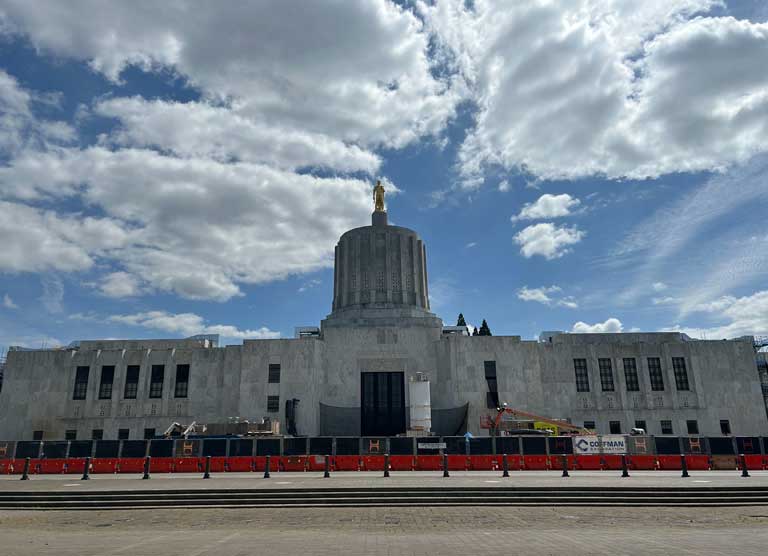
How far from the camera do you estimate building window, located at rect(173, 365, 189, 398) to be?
54.2m

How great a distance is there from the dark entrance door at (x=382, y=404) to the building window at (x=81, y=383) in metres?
28.0

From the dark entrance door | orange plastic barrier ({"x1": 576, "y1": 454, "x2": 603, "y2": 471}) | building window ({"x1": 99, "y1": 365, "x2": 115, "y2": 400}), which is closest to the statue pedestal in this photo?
the dark entrance door

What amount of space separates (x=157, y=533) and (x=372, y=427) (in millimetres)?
39114

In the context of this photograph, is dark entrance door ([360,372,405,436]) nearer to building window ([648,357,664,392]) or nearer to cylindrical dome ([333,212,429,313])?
cylindrical dome ([333,212,429,313])

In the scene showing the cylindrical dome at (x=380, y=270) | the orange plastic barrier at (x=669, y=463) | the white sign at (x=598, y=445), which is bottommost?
the orange plastic barrier at (x=669, y=463)

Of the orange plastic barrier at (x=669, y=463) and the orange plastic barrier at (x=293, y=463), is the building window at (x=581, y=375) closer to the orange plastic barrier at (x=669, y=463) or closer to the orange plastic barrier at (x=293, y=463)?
the orange plastic barrier at (x=669, y=463)

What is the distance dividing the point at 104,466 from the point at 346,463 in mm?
13415

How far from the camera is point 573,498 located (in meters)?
20.0

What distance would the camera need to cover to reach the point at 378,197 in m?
66.0

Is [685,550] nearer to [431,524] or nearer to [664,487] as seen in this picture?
[431,524]

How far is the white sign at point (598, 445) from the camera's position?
31812 mm

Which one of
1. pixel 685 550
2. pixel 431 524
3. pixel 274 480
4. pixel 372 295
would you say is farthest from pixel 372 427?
pixel 685 550

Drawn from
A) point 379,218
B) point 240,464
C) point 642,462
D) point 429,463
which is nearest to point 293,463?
point 240,464

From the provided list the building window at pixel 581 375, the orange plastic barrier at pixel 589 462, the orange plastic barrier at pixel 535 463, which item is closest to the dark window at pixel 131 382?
the orange plastic barrier at pixel 535 463
